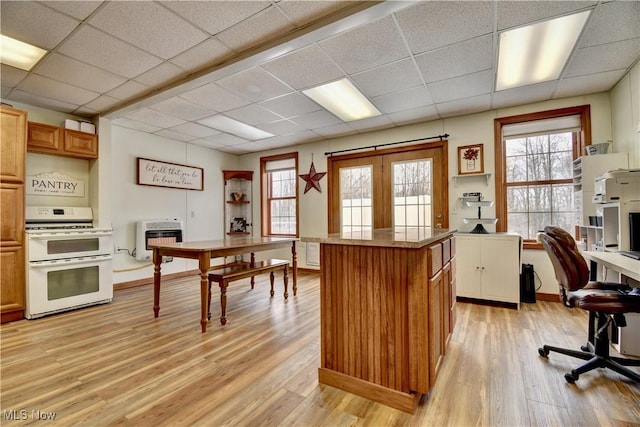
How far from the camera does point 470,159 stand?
430 centimetres

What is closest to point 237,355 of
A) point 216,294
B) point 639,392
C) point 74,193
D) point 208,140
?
point 216,294

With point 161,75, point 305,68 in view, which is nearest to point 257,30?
point 305,68

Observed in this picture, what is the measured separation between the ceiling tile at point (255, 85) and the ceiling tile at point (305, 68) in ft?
0.39

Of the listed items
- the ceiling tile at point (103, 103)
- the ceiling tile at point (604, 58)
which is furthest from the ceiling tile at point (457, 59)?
the ceiling tile at point (103, 103)

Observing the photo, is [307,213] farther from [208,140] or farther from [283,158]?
[208,140]

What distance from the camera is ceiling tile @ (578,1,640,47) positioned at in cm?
214

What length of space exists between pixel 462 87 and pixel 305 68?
189 centimetres

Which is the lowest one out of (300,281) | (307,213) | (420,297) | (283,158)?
(300,281)

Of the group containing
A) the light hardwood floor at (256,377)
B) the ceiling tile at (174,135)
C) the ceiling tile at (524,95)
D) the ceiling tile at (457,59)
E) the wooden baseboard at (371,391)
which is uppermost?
the ceiling tile at (457,59)

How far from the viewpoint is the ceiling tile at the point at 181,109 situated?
383 centimetres

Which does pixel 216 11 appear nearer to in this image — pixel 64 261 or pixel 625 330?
pixel 64 261

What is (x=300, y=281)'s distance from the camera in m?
5.15

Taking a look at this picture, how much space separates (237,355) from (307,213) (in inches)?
150

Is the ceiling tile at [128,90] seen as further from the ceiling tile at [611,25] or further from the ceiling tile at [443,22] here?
the ceiling tile at [611,25]
